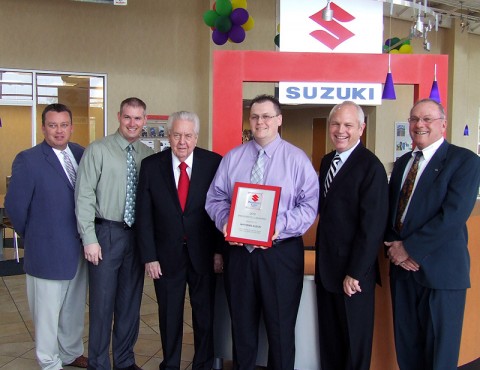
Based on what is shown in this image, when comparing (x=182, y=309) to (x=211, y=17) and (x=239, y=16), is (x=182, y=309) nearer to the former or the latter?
(x=239, y=16)

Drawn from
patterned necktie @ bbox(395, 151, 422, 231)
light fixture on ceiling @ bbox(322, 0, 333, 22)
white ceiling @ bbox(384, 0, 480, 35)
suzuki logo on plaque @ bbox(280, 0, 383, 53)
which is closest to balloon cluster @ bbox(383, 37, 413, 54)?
white ceiling @ bbox(384, 0, 480, 35)

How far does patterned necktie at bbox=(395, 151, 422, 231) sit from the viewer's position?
2705 millimetres

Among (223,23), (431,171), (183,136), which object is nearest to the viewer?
(431,171)

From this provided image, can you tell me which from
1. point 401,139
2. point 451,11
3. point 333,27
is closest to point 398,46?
point 401,139

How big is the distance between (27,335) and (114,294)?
4.84 feet

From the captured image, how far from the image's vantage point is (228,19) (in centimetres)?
695

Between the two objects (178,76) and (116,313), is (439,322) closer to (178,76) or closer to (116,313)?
(116,313)

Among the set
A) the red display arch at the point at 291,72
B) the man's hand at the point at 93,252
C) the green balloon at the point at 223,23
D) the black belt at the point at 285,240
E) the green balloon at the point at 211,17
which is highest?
the green balloon at the point at 211,17

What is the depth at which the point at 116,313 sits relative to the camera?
3.30 m

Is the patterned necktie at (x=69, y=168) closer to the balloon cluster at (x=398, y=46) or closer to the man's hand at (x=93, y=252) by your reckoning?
the man's hand at (x=93, y=252)

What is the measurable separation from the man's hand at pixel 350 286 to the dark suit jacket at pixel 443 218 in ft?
1.04

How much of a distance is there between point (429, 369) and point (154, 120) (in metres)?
7.38

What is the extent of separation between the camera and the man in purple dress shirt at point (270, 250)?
2736 millimetres

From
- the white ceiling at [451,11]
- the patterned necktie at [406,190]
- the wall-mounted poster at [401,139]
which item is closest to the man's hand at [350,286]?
the patterned necktie at [406,190]
